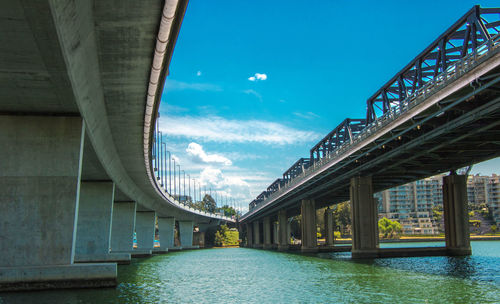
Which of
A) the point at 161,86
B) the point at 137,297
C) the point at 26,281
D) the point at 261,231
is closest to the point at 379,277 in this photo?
the point at 137,297

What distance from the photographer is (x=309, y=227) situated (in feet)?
294

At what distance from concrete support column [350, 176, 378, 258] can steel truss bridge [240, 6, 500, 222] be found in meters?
1.77

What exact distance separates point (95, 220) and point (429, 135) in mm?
30919

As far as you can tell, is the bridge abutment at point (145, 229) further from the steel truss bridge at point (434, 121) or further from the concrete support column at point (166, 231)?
the steel truss bridge at point (434, 121)

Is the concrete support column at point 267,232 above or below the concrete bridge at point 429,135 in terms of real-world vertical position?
below

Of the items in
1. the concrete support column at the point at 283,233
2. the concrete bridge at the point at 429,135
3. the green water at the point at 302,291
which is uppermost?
the concrete bridge at the point at 429,135

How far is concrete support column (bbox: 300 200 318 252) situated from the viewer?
293 feet

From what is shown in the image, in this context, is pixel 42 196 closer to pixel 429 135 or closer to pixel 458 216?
pixel 429 135

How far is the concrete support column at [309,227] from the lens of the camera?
89.4 metres

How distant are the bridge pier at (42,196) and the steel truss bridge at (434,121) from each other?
22.4 meters

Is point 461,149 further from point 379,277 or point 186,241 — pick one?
point 186,241

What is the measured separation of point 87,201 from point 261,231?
11021cm

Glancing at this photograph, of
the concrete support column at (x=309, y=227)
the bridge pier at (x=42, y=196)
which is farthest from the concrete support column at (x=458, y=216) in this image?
the bridge pier at (x=42, y=196)

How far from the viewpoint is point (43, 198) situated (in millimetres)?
25359
